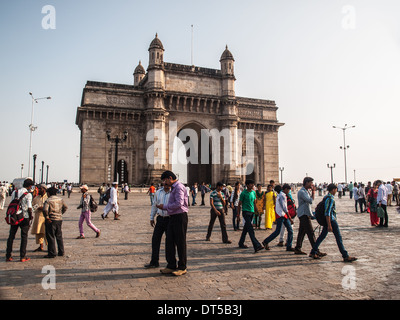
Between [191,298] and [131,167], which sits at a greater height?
[131,167]

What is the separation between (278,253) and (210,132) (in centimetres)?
3109

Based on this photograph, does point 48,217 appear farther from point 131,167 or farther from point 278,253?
point 131,167

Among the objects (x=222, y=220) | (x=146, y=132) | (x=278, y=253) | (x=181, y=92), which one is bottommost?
(x=278, y=253)

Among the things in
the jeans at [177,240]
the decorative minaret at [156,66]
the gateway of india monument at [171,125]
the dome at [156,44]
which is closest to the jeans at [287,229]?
the jeans at [177,240]

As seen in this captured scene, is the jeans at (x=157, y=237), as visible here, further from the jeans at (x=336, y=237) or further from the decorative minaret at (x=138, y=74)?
the decorative minaret at (x=138, y=74)

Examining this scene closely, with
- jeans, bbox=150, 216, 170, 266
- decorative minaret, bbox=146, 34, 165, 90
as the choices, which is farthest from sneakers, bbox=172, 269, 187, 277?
decorative minaret, bbox=146, 34, 165, 90

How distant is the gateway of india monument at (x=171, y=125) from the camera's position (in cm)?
3344

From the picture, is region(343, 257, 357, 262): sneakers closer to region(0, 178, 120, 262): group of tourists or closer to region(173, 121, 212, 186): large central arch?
region(0, 178, 120, 262): group of tourists

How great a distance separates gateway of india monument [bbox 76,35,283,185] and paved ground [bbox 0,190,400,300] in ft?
82.0

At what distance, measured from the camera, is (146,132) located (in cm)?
3503

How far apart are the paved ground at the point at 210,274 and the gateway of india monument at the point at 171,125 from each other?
984 inches

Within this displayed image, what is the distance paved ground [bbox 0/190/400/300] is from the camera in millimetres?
4695

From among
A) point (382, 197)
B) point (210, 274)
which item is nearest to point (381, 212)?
point (382, 197)

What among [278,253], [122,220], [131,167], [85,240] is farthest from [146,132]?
[278,253]
